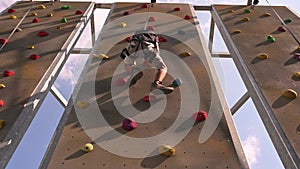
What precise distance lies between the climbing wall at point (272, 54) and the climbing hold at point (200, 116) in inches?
24.2

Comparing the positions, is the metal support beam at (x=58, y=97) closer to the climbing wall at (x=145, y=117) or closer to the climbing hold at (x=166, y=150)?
the climbing wall at (x=145, y=117)

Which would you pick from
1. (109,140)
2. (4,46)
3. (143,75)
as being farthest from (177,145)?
(4,46)

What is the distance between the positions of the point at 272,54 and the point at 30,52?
138 inches

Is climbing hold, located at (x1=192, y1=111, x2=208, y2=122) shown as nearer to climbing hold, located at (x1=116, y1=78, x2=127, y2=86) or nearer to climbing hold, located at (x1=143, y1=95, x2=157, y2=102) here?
climbing hold, located at (x1=143, y1=95, x2=157, y2=102)

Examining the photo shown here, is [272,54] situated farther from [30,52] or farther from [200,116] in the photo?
[30,52]

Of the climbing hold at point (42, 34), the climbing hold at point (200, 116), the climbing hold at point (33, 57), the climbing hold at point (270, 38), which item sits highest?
the climbing hold at point (33, 57)

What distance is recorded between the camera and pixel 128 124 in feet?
10.9

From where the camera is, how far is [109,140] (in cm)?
318

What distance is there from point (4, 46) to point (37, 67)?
1.07 meters

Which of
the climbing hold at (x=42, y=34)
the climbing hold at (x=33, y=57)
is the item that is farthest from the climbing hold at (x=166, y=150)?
the climbing hold at (x=42, y=34)

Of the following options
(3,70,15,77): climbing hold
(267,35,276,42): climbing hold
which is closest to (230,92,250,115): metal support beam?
(267,35,276,42): climbing hold

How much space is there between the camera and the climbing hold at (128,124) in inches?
130

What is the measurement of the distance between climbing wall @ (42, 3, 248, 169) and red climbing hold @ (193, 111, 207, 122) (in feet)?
0.07

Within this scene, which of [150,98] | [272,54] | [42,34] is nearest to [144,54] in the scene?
[150,98]
